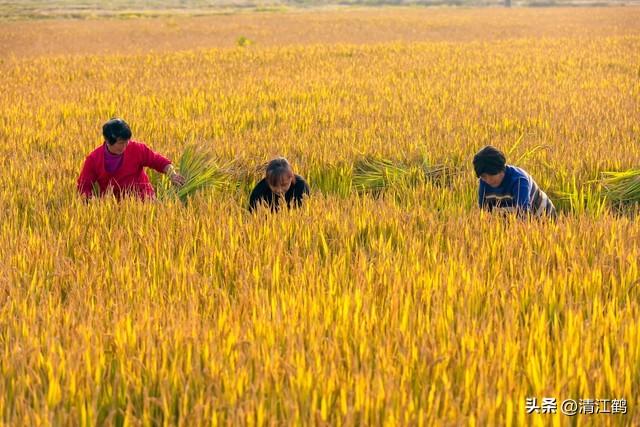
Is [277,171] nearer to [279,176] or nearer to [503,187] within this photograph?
[279,176]

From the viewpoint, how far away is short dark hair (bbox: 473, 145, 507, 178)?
4.25 metres

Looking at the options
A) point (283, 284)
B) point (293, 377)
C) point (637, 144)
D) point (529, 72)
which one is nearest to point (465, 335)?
point (293, 377)

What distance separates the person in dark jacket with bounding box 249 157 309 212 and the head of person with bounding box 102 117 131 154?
3.15ft

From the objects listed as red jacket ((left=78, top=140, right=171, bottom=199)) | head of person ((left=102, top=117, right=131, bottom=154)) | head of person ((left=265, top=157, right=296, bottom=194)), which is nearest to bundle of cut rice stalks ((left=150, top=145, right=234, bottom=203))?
red jacket ((left=78, top=140, right=171, bottom=199))

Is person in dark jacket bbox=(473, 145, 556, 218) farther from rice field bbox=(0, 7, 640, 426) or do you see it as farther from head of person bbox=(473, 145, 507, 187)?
rice field bbox=(0, 7, 640, 426)

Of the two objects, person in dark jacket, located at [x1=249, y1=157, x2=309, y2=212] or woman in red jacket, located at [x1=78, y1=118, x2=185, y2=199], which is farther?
woman in red jacket, located at [x1=78, y1=118, x2=185, y2=199]

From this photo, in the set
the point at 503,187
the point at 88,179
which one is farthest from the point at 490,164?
the point at 88,179

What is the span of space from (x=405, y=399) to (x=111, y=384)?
867mm

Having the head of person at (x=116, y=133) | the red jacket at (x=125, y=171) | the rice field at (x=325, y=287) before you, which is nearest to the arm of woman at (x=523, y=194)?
the rice field at (x=325, y=287)

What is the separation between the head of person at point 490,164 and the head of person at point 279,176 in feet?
3.58

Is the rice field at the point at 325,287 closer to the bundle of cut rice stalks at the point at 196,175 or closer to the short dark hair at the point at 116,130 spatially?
the bundle of cut rice stalks at the point at 196,175

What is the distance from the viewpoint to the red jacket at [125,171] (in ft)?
16.8

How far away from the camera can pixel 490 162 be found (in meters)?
4.25

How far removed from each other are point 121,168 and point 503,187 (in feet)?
8.38
